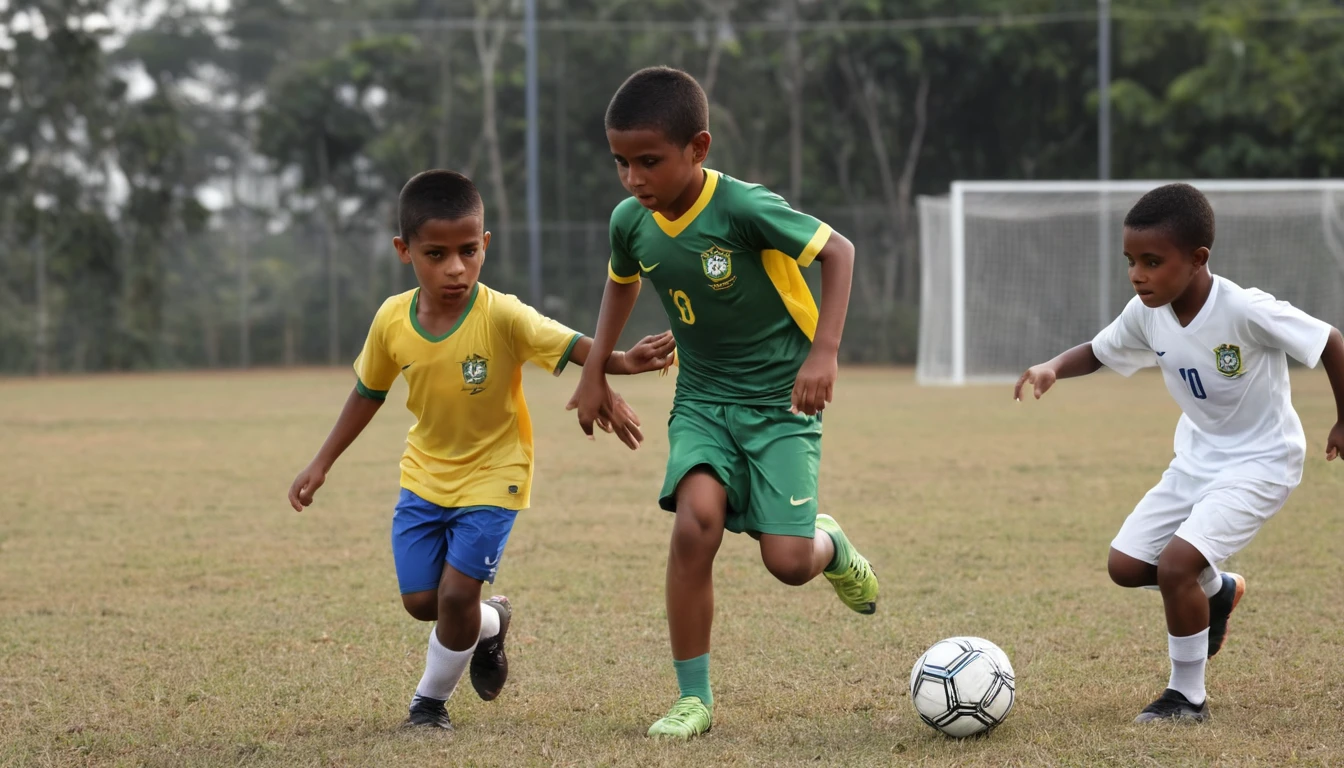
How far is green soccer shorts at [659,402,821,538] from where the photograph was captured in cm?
394

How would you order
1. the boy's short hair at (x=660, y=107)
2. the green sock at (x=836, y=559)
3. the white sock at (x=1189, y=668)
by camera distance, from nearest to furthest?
1. the boy's short hair at (x=660, y=107)
2. the white sock at (x=1189, y=668)
3. the green sock at (x=836, y=559)

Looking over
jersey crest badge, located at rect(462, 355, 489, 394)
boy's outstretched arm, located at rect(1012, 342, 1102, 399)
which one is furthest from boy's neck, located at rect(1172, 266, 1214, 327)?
jersey crest badge, located at rect(462, 355, 489, 394)

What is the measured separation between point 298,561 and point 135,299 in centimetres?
2025

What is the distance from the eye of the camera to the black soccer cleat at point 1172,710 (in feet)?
12.4

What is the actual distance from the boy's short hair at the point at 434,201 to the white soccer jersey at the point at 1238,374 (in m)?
1.95

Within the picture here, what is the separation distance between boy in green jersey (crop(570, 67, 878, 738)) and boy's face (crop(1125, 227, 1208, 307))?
2.65ft

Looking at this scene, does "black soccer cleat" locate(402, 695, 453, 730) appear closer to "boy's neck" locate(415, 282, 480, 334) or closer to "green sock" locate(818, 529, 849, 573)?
"boy's neck" locate(415, 282, 480, 334)

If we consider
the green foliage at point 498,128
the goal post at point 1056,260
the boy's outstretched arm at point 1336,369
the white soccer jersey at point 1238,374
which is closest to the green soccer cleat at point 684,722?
the white soccer jersey at point 1238,374

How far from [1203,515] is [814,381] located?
1.18 metres

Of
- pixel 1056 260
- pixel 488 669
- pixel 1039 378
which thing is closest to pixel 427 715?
pixel 488 669

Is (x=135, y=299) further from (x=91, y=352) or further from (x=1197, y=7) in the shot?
(x=1197, y=7)

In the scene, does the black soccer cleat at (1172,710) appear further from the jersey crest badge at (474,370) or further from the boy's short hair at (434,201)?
the boy's short hair at (434,201)

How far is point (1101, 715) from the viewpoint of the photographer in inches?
152

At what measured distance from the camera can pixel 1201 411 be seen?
4.12 m
